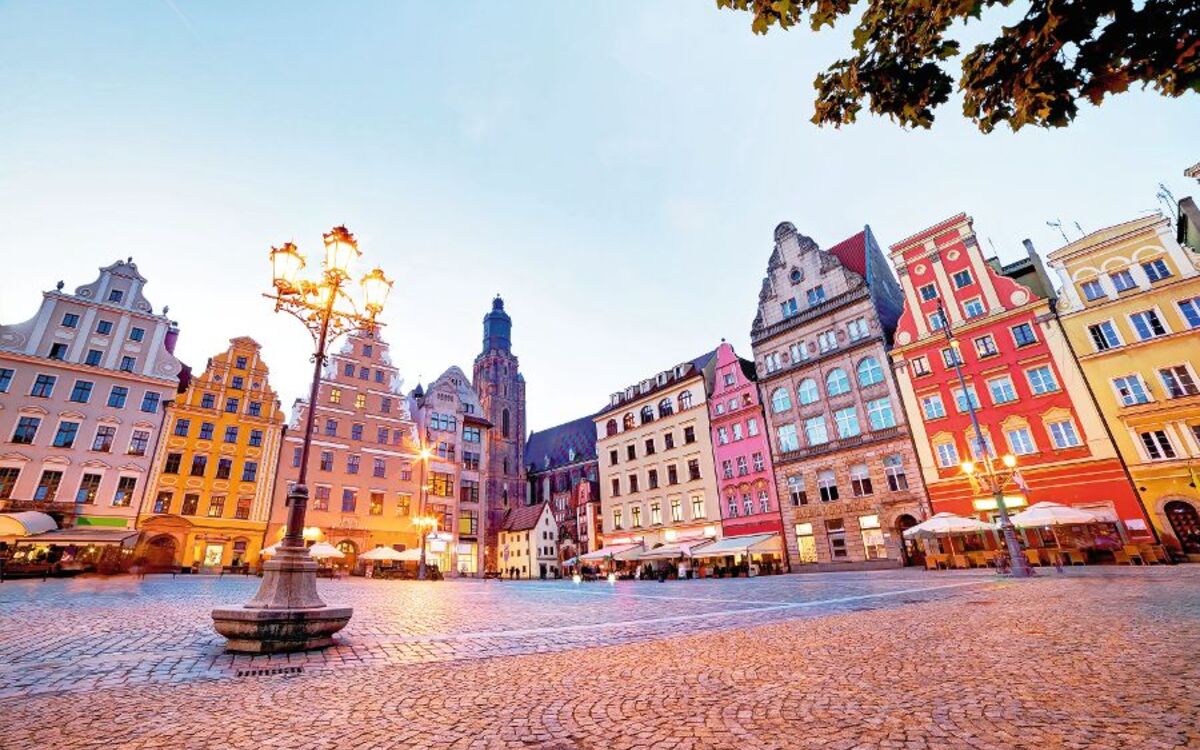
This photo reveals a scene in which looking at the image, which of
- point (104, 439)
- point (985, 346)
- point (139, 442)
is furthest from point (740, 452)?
point (104, 439)

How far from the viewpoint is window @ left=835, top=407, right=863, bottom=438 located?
3103 centimetres

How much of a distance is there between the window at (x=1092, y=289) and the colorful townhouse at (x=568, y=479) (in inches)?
1682

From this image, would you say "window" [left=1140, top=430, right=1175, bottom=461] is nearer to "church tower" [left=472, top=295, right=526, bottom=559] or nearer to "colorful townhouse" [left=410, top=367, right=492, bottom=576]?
"colorful townhouse" [left=410, top=367, right=492, bottom=576]

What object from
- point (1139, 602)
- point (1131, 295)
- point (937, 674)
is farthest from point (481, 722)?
point (1131, 295)

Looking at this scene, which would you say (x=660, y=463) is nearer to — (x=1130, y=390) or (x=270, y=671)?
(x=1130, y=390)

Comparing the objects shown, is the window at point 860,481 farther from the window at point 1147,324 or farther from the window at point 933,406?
the window at point 1147,324

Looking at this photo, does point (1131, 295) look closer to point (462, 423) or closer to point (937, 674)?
point (937, 674)

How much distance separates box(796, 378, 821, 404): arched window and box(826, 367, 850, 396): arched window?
2.49 feet

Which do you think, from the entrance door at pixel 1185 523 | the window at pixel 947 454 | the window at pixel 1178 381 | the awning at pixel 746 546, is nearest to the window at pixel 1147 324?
the window at pixel 1178 381

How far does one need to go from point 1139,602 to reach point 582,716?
9.91 m

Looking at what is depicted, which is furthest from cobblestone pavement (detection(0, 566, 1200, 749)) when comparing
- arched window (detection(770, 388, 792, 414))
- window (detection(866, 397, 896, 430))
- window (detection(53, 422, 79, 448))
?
window (detection(53, 422, 79, 448))

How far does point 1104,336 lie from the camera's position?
2381cm

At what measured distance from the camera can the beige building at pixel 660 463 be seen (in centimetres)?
3841

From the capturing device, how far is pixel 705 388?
40312 millimetres
